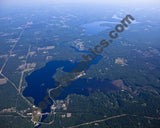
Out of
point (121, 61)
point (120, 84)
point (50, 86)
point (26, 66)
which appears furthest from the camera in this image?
point (121, 61)

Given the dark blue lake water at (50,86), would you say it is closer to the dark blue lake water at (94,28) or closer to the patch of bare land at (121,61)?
the patch of bare land at (121,61)

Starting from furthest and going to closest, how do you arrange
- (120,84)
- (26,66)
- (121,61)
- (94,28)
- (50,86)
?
(94,28)
(121,61)
(26,66)
(50,86)
(120,84)

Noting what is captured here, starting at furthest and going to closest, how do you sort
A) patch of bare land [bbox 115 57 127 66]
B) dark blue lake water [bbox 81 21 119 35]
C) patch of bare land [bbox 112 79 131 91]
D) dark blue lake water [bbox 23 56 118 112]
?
dark blue lake water [bbox 81 21 119 35] < patch of bare land [bbox 115 57 127 66] < patch of bare land [bbox 112 79 131 91] < dark blue lake water [bbox 23 56 118 112]

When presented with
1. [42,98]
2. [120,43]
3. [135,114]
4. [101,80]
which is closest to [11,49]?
[42,98]

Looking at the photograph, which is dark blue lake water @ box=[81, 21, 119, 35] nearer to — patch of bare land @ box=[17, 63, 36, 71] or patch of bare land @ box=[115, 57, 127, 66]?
patch of bare land @ box=[115, 57, 127, 66]

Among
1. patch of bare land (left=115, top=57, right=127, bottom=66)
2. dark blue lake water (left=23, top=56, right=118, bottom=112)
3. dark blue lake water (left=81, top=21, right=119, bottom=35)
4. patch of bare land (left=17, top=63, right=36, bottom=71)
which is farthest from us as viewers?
dark blue lake water (left=81, top=21, right=119, bottom=35)

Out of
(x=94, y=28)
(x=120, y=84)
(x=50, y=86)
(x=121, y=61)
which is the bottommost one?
(x=94, y=28)

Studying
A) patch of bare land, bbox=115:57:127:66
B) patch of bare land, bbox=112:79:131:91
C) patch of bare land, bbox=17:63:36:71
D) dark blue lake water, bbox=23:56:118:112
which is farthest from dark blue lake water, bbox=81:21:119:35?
patch of bare land, bbox=112:79:131:91

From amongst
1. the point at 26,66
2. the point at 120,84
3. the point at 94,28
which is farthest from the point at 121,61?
the point at 94,28

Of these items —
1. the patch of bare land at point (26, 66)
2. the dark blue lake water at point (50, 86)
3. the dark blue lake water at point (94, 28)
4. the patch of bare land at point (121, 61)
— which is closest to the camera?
the dark blue lake water at point (50, 86)

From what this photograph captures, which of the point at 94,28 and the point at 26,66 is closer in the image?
the point at 26,66

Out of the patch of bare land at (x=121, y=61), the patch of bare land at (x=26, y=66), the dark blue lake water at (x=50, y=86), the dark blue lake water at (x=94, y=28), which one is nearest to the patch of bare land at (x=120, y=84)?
the dark blue lake water at (x=50, y=86)

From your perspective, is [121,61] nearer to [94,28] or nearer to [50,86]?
[50,86]
